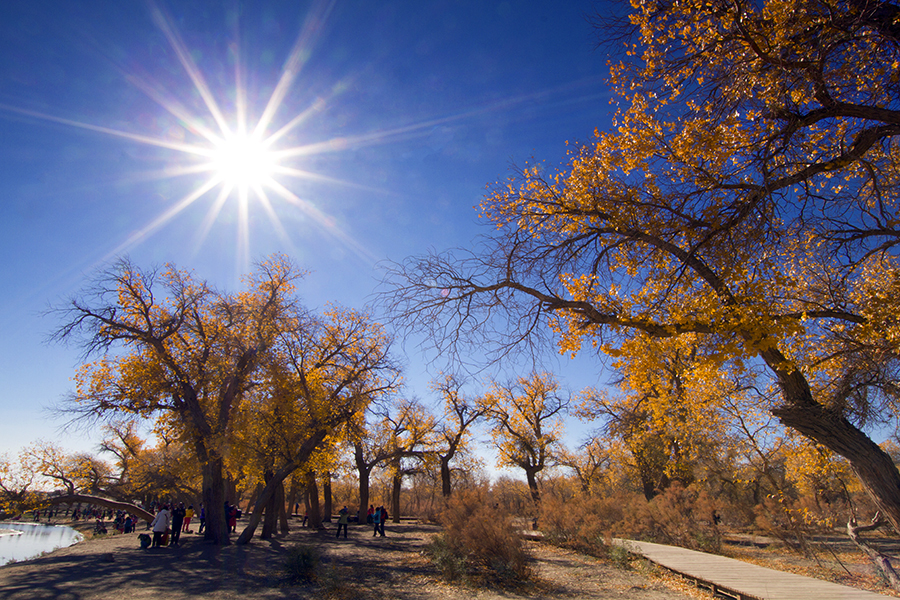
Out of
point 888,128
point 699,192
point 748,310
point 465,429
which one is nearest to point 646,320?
point 748,310

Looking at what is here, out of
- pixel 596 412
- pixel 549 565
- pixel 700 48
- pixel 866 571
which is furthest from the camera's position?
pixel 596 412

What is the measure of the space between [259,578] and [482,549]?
5.67 metres

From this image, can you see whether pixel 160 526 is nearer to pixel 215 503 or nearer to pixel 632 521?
pixel 215 503

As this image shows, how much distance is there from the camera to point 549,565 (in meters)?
13.2

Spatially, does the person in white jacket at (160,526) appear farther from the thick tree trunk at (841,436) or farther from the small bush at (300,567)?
the thick tree trunk at (841,436)

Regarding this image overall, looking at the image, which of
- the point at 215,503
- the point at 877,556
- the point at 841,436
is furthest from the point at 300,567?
the point at 877,556

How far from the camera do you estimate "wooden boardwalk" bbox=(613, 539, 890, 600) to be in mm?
7434

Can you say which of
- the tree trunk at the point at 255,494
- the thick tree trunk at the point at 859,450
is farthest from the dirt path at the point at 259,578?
the tree trunk at the point at 255,494

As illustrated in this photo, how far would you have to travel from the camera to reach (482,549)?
37.2 feet

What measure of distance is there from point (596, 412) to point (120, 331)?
82.3 feet

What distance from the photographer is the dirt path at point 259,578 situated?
8.81 m

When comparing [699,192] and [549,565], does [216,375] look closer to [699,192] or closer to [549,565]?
[549,565]

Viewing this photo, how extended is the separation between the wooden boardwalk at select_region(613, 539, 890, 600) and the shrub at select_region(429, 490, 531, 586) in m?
4.05

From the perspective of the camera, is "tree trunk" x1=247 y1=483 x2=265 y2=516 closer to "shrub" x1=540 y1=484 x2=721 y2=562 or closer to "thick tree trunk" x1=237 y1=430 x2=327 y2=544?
"thick tree trunk" x1=237 y1=430 x2=327 y2=544
